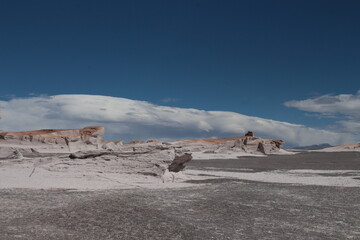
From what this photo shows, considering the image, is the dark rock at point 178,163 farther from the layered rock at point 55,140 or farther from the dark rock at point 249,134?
the dark rock at point 249,134

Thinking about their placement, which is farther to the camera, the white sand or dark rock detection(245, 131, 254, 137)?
dark rock detection(245, 131, 254, 137)

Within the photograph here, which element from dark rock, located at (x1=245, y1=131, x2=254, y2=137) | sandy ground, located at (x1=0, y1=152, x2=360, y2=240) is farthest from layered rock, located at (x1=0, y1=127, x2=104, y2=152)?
sandy ground, located at (x1=0, y1=152, x2=360, y2=240)

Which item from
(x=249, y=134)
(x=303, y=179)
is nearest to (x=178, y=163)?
(x=303, y=179)

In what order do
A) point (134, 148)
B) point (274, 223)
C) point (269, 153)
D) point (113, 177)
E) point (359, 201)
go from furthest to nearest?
point (269, 153), point (134, 148), point (113, 177), point (359, 201), point (274, 223)

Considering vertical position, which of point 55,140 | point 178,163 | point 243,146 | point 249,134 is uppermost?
point 249,134

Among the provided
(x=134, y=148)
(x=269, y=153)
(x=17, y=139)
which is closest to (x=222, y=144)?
(x=269, y=153)

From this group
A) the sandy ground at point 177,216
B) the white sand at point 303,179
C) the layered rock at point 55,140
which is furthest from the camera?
the layered rock at point 55,140

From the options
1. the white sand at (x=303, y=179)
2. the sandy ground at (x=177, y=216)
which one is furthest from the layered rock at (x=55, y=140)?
the sandy ground at (x=177, y=216)

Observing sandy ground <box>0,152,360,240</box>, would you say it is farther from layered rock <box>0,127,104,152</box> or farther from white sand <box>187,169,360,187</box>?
layered rock <box>0,127,104,152</box>

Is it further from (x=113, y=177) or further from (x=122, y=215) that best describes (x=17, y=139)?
(x=122, y=215)

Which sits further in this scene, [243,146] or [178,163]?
[243,146]

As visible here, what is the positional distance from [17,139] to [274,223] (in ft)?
174

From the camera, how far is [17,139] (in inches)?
2120

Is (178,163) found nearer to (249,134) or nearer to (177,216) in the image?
(177,216)
